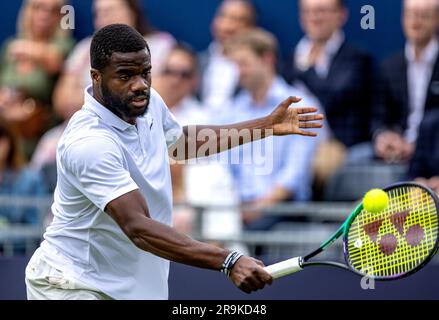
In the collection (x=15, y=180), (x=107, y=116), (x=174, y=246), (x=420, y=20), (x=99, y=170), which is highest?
(x=420, y=20)

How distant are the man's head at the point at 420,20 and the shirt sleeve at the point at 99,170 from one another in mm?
3915

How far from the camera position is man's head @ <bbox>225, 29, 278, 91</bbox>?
8500mm

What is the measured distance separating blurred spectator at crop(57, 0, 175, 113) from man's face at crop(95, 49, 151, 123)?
369 centimetres

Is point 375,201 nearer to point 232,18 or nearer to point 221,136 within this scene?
point 221,136

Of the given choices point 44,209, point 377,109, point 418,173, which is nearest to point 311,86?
point 377,109

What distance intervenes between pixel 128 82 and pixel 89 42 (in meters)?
3.96

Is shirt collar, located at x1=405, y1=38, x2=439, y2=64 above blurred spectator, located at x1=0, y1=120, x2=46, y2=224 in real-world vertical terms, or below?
above

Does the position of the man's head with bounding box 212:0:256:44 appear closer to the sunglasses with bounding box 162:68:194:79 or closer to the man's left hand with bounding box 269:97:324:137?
the sunglasses with bounding box 162:68:194:79

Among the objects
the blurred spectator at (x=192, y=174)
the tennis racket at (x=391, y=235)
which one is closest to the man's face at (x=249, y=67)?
the blurred spectator at (x=192, y=174)

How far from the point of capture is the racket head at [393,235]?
548 cm

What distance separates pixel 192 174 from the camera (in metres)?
8.59
